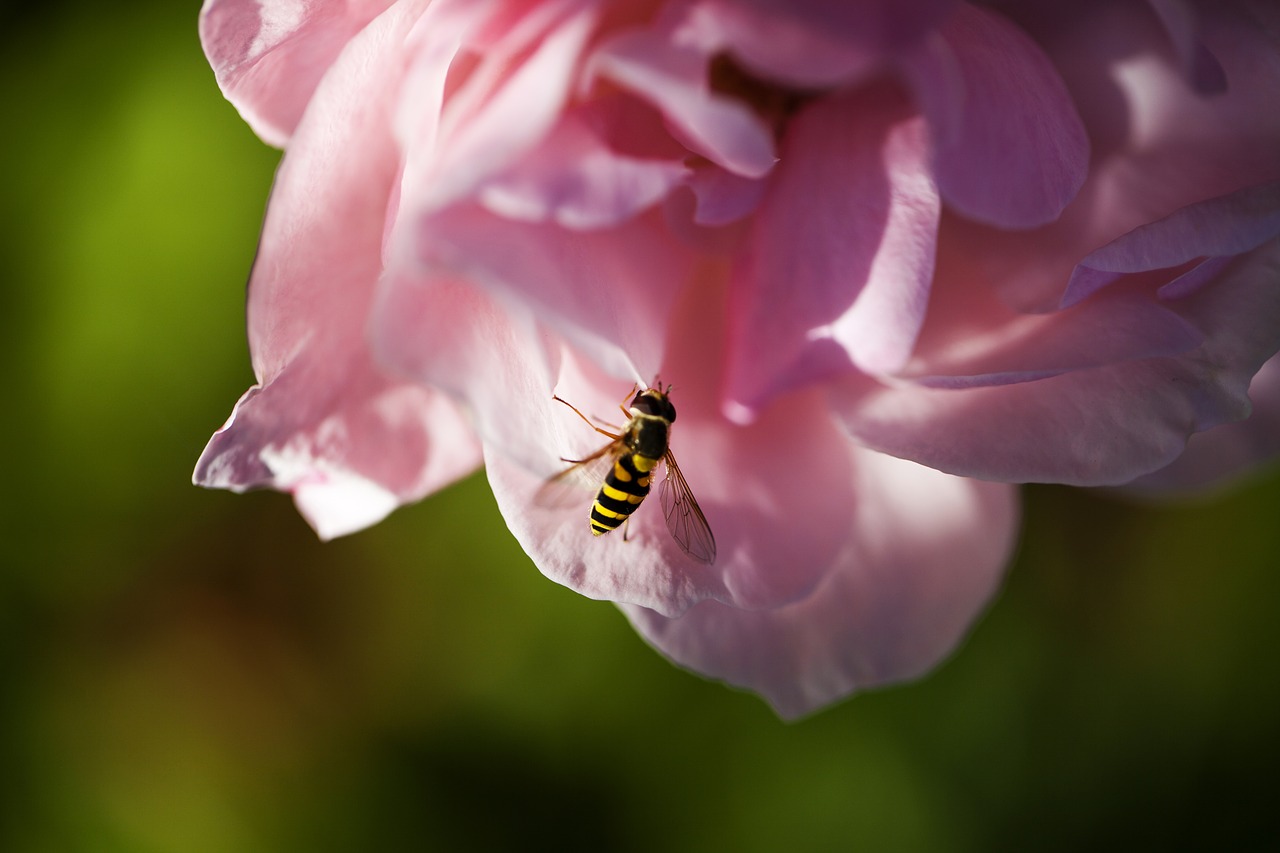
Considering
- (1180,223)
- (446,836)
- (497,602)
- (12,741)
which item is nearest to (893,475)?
(1180,223)

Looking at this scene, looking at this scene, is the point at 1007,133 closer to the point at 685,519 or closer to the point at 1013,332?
the point at 1013,332

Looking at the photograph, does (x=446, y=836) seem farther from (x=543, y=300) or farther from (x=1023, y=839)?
(x=543, y=300)

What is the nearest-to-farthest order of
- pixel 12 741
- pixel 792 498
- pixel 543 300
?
pixel 543 300
pixel 792 498
pixel 12 741

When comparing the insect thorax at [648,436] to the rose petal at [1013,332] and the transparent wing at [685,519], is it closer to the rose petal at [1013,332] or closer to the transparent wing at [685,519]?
the transparent wing at [685,519]

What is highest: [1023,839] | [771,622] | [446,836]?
[771,622]

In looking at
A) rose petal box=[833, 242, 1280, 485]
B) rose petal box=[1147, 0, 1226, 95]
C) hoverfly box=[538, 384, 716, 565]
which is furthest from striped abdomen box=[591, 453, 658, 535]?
rose petal box=[1147, 0, 1226, 95]

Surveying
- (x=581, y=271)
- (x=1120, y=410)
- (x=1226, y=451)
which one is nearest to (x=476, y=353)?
(x=581, y=271)

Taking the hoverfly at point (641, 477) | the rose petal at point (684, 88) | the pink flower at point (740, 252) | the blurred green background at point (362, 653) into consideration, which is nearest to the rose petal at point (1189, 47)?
the pink flower at point (740, 252)
